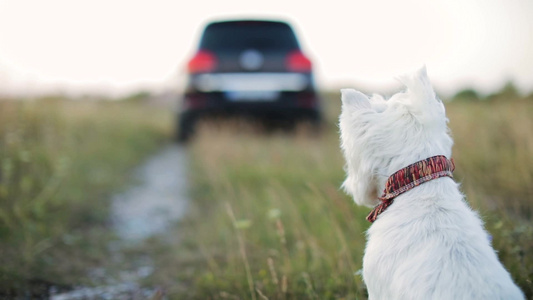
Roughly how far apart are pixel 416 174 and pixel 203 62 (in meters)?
6.10

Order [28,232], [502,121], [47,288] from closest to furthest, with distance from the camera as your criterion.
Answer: [47,288], [28,232], [502,121]

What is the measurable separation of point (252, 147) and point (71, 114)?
9.71ft

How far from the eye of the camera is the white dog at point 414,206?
1624mm

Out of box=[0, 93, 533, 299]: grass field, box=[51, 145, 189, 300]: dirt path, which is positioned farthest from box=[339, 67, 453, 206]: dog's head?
box=[51, 145, 189, 300]: dirt path

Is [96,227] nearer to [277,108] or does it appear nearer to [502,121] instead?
[277,108]

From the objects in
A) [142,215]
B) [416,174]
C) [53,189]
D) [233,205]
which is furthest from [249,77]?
[416,174]

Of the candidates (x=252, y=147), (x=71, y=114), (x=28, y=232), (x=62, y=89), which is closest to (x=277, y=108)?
(x=252, y=147)

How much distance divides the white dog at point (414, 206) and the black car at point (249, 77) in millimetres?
5565

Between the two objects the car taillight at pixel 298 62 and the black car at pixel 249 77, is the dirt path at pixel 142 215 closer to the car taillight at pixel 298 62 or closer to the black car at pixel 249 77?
the black car at pixel 249 77

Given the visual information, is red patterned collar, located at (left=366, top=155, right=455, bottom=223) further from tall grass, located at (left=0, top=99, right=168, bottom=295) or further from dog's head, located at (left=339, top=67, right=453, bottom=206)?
tall grass, located at (left=0, top=99, right=168, bottom=295)

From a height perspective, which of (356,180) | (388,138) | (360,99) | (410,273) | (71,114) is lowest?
(71,114)

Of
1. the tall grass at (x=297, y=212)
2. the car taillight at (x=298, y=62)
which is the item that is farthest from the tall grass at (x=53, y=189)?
the car taillight at (x=298, y=62)

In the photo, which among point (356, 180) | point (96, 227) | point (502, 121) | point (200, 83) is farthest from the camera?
point (200, 83)

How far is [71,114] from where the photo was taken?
7.11 m
